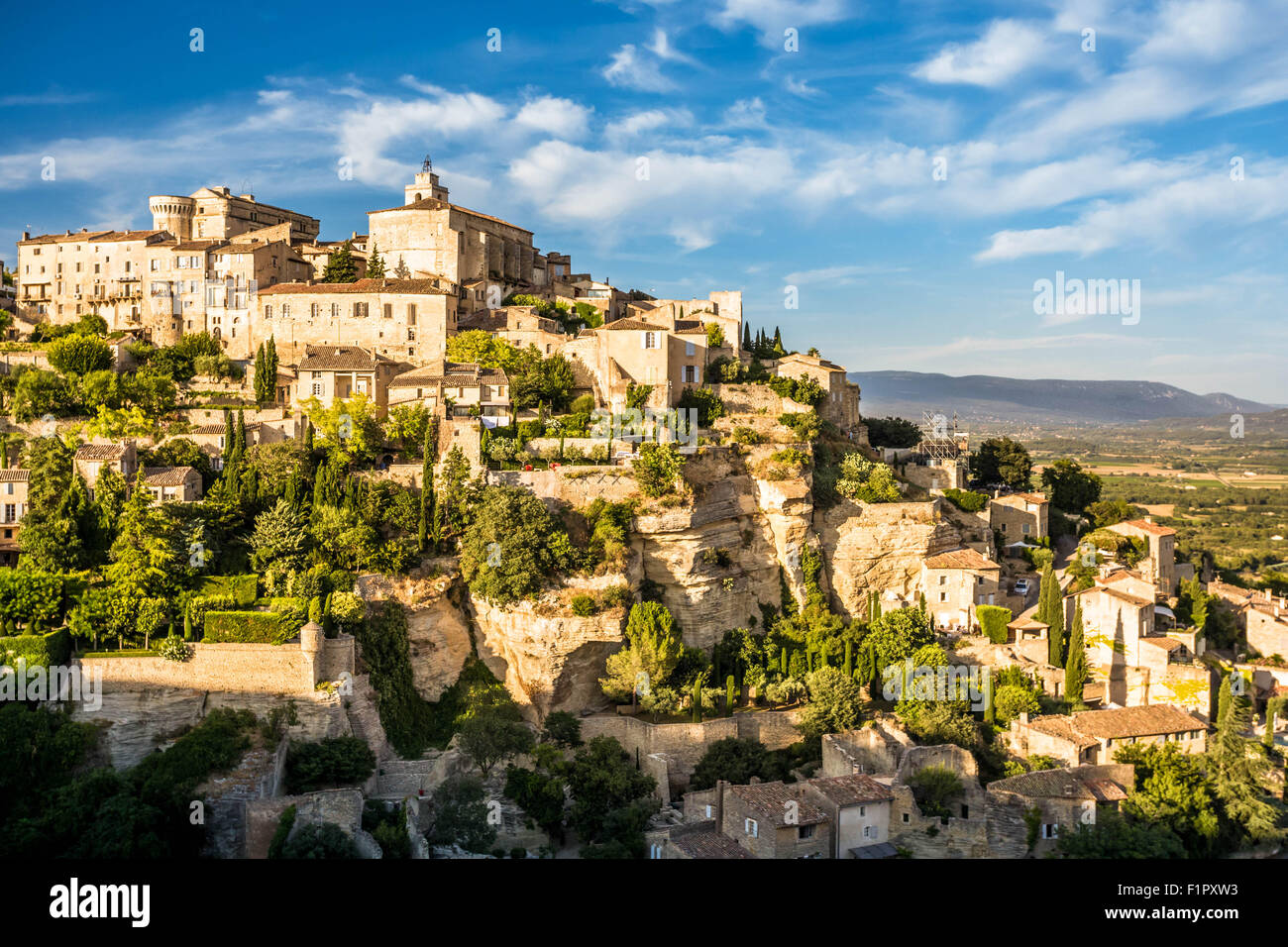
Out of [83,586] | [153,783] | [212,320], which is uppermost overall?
[212,320]

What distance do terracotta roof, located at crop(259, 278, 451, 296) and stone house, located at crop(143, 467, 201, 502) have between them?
13164mm

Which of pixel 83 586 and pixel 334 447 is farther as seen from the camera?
pixel 334 447

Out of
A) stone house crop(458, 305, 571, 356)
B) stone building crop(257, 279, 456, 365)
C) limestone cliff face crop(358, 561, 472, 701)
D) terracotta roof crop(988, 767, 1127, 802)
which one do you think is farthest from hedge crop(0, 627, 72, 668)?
terracotta roof crop(988, 767, 1127, 802)

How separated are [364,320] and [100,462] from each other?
44.7 feet

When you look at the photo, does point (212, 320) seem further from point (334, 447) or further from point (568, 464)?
point (568, 464)

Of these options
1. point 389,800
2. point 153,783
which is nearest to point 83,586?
point 153,783

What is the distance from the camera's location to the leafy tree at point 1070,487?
47.9m

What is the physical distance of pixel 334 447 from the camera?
3431 cm

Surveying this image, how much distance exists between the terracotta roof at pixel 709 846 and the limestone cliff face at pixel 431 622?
374 inches

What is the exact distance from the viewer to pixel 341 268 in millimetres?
46000
